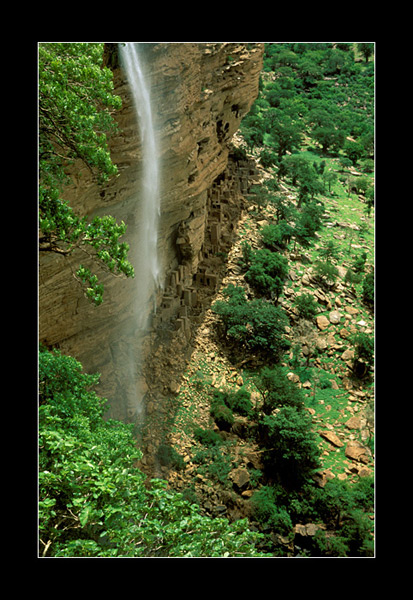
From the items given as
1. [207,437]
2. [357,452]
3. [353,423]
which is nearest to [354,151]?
[353,423]

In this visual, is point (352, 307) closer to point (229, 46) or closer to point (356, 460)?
point (356, 460)

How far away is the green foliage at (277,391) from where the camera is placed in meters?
15.3

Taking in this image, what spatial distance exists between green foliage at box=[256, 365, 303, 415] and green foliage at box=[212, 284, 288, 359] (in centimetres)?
138

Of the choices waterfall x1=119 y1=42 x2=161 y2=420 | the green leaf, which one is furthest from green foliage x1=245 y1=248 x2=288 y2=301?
the green leaf

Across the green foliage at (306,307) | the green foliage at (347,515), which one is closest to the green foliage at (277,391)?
the green foliage at (347,515)

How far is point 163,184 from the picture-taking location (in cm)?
1449

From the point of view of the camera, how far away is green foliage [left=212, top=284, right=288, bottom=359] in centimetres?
1719

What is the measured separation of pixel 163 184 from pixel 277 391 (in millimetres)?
6984

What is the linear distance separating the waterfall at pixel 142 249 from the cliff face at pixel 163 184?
19 centimetres

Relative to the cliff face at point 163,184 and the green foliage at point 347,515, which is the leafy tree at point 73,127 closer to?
the cliff face at point 163,184

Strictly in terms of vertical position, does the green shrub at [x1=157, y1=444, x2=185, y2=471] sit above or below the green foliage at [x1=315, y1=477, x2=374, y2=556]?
above

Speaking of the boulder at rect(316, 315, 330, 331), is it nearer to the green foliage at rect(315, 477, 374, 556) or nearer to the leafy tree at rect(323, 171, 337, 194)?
the green foliage at rect(315, 477, 374, 556)

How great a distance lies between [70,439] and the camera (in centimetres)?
607

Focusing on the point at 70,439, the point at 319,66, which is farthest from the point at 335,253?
the point at 70,439
